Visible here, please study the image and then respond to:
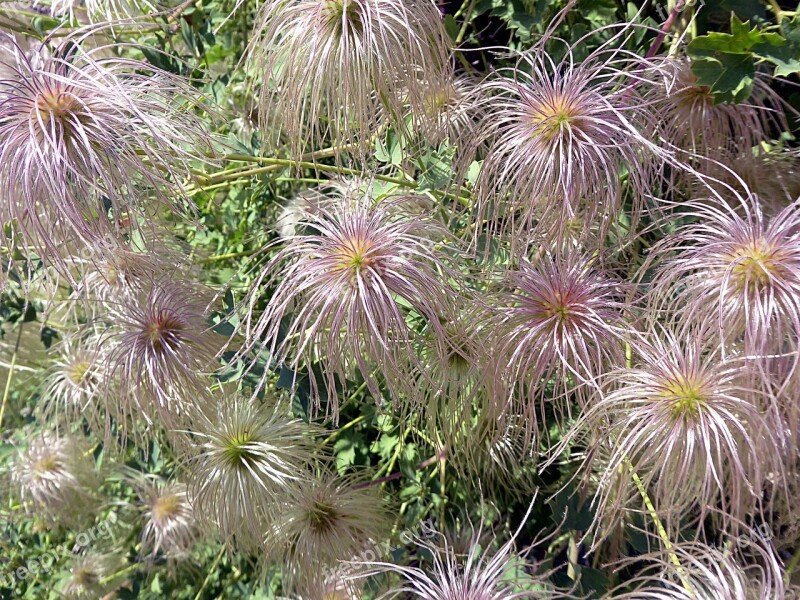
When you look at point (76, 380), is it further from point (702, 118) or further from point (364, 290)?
point (702, 118)

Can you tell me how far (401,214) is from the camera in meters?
0.86

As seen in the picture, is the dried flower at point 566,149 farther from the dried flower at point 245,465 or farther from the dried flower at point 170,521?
the dried flower at point 170,521

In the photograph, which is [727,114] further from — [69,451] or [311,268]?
[69,451]

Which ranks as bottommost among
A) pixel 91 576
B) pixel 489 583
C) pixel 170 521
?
pixel 91 576

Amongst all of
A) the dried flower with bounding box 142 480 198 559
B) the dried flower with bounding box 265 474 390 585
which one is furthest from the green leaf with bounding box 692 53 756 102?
the dried flower with bounding box 142 480 198 559

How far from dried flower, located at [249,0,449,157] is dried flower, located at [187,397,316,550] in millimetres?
359

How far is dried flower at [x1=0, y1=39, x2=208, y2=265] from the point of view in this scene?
0.75 meters

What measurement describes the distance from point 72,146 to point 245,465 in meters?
0.44

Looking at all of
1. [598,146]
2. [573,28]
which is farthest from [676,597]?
[573,28]

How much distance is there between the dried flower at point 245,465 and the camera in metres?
0.96

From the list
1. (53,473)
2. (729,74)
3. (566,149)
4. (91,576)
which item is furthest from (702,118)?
(91,576)

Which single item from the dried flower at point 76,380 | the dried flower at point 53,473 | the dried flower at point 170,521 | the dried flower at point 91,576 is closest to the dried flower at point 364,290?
the dried flower at point 76,380

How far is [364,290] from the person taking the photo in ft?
2.43

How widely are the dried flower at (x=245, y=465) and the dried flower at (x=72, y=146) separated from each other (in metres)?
0.30
